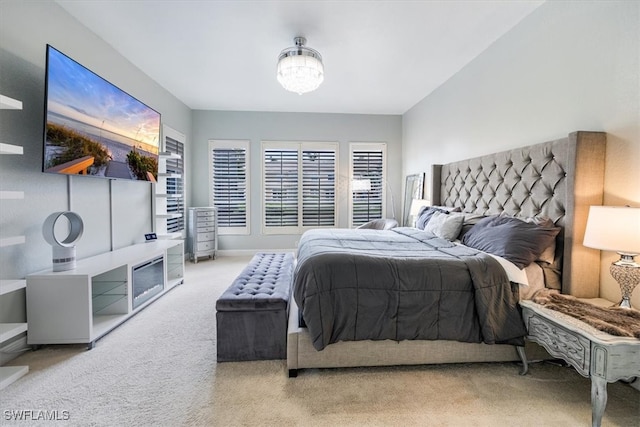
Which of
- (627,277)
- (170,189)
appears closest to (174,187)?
(170,189)

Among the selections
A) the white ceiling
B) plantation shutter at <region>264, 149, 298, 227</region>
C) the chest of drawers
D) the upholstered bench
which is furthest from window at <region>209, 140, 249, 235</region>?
the upholstered bench

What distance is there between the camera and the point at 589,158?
1913 millimetres

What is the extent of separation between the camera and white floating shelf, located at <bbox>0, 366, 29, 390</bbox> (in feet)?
5.83

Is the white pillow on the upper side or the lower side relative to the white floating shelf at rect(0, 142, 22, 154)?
lower

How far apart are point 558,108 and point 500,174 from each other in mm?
703

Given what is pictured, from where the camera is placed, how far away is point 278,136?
5.48 m

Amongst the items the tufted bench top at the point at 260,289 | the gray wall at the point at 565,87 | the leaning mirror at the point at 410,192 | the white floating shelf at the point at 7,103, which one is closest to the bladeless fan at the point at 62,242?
the white floating shelf at the point at 7,103

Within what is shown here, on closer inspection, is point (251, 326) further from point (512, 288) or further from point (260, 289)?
point (512, 288)

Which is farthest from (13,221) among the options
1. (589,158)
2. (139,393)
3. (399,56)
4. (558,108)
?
(558,108)

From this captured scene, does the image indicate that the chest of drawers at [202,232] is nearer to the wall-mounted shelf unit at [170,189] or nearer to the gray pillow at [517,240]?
the wall-mounted shelf unit at [170,189]

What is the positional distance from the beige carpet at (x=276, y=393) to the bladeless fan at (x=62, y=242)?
659mm

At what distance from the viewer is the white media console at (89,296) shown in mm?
2139

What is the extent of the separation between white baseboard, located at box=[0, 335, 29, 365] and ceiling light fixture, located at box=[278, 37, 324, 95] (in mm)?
3038

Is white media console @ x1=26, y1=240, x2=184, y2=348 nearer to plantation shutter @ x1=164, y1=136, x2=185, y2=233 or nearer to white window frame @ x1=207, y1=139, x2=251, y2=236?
plantation shutter @ x1=164, y1=136, x2=185, y2=233
